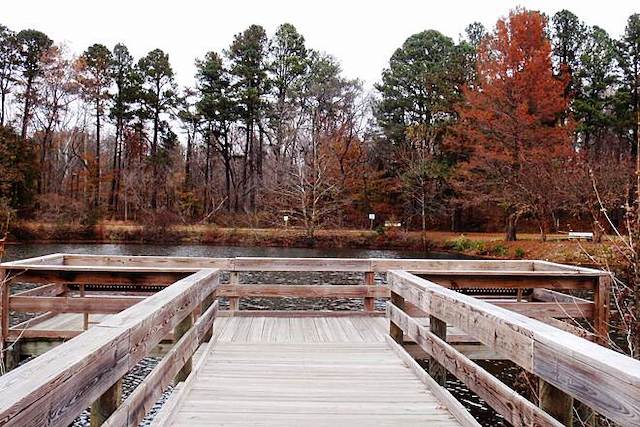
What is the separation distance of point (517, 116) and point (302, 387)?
2377 centimetres

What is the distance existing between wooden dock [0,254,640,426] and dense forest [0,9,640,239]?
885 inches

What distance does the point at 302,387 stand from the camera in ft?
12.2

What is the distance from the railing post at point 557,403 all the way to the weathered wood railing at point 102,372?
1.76 m

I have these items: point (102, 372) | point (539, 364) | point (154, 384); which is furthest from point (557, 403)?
point (154, 384)

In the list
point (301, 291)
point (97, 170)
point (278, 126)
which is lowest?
point (301, 291)

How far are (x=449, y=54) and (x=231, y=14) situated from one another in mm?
16258

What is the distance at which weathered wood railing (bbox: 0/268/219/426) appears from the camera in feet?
4.41

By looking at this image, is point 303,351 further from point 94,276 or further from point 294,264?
point 94,276

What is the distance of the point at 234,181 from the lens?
4006 cm

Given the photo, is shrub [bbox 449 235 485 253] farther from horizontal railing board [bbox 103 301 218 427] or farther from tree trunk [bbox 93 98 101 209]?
horizontal railing board [bbox 103 301 218 427]

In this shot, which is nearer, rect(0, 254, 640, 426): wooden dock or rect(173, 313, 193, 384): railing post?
rect(0, 254, 640, 426): wooden dock

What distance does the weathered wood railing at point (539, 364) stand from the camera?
1548 mm

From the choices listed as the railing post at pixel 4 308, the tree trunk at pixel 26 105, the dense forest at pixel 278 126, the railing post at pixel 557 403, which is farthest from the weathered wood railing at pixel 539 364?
the tree trunk at pixel 26 105

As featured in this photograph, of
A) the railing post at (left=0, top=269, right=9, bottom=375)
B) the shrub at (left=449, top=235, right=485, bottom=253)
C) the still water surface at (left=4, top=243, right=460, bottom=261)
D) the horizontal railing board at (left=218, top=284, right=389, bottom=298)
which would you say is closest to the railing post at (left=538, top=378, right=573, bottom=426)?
the horizontal railing board at (left=218, top=284, right=389, bottom=298)
